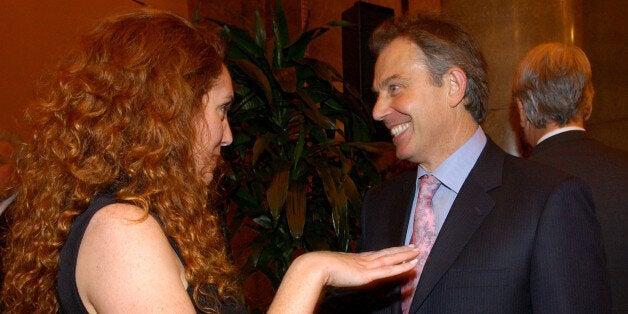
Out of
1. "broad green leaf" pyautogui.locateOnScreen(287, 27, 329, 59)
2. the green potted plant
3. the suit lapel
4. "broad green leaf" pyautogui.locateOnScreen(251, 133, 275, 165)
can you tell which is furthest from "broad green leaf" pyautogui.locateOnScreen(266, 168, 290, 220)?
the suit lapel

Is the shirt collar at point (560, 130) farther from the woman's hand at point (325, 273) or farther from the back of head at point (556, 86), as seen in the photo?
the woman's hand at point (325, 273)

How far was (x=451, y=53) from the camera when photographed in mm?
2002

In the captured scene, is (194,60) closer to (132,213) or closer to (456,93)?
(132,213)

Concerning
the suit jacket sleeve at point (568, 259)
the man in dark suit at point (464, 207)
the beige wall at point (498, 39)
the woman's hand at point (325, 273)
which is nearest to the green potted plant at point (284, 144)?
the beige wall at point (498, 39)

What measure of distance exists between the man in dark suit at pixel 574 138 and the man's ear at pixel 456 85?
1.92 feet

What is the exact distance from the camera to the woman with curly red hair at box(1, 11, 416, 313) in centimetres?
119

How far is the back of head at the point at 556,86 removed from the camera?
7.97ft

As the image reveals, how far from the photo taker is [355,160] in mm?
3178

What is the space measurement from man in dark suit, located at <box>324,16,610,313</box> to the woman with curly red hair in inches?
14.6

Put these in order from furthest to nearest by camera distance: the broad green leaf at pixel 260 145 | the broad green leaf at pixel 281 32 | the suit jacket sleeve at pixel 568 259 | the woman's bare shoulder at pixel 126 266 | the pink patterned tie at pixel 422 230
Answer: the broad green leaf at pixel 281 32 < the broad green leaf at pixel 260 145 < the pink patterned tie at pixel 422 230 < the suit jacket sleeve at pixel 568 259 < the woman's bare shoulder at pixel 126 266

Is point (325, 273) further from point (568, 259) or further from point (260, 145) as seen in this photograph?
point (260, 145)

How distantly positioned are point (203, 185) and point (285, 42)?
155cm

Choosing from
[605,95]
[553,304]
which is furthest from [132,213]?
[605,95]

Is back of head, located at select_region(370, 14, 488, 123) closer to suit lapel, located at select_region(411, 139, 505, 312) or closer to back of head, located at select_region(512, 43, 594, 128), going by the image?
suit lapel, located at select_region(411, 139, 505, 312)
